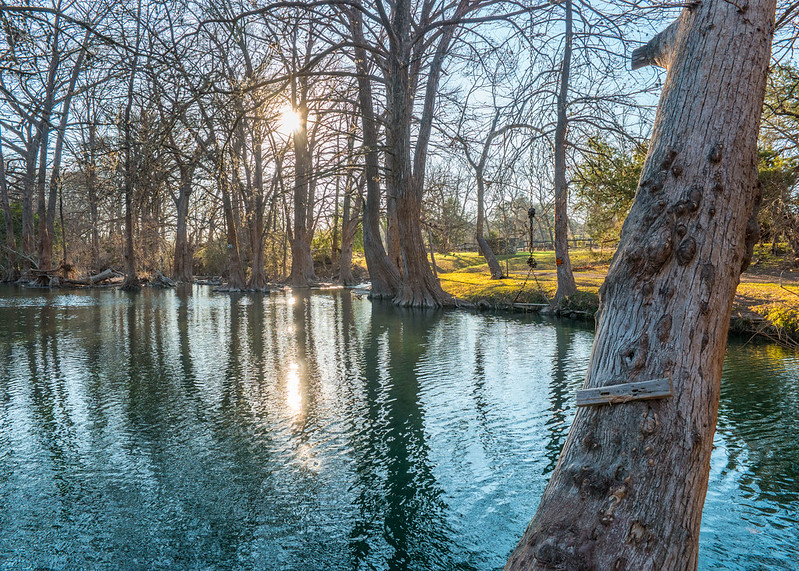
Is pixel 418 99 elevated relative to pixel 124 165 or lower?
elevated

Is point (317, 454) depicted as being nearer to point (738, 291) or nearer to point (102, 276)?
point (738, 291)

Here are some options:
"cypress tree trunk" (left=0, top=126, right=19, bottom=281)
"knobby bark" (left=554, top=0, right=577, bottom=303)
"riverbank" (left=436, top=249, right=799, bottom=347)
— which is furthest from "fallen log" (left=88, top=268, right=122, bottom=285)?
"knobby bark" (left=554, top=0, right=577, bottom=303)

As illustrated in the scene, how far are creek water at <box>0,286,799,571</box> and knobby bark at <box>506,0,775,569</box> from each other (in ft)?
6.61

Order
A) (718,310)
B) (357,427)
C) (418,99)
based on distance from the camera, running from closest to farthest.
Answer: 1. (718,310)
2. (357,427)
3. (418,99)

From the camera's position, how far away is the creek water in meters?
3.89

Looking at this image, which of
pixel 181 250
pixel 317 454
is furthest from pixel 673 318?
pixel 181 250

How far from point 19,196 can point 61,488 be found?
1681 inches

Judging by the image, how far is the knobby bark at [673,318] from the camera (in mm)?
1922

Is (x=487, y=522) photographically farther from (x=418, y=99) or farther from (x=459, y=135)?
(x=418, y=99)

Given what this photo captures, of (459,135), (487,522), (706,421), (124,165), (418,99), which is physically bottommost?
(487,522)

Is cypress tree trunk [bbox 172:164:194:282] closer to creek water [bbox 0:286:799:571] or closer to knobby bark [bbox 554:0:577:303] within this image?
creek water [bbox 0:286:799:571]

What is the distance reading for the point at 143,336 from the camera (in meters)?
12.5

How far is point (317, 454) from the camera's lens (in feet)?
18.0

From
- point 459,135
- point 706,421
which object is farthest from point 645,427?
point 459,135
